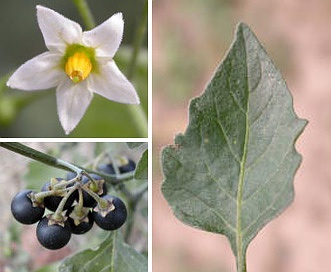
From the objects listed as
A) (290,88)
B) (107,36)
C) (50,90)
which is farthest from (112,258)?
(290,88)

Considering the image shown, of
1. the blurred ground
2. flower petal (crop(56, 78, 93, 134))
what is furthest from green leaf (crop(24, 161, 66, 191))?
the blurred ground

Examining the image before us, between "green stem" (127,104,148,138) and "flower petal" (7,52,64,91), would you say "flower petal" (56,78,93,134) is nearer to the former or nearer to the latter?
"flower petal" (7,52,64,91)

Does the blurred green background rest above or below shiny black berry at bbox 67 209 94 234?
above

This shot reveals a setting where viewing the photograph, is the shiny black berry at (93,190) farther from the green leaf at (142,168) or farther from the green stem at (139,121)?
the green stem at (139,121)

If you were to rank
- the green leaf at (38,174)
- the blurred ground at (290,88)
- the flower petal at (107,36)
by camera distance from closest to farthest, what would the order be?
the flower petal at (107,36) < the green leaf at (38,174) < the blurred ground at (290,88)

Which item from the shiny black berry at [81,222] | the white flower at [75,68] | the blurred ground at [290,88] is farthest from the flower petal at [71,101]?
the blurred ground at [290,88]

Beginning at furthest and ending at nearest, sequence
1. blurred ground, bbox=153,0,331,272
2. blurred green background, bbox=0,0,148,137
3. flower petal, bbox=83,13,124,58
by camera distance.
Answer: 1. blurred ground, bbox=153,0,331,272
2. blurred green background, bbox=0,0,148,137
3. flower petal, bbox=83,13,124,58
